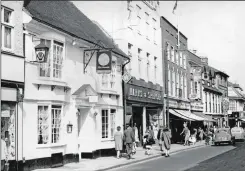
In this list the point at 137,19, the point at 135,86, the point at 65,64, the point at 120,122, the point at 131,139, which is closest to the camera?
the point at 65,64

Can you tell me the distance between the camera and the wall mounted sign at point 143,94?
27302mm

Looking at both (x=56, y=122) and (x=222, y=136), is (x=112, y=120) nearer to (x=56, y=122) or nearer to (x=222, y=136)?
(x=56, y=122)

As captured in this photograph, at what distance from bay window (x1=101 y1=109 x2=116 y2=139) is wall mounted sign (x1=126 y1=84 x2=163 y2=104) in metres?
3.22

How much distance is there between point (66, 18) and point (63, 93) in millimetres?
5279

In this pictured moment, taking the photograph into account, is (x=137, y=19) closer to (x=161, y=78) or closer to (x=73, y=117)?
(x=161, y=78)

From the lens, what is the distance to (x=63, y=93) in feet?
60.4

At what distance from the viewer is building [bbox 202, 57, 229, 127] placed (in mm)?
53531

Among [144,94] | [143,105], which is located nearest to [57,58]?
[144,94]

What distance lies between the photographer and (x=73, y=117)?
19.4 m

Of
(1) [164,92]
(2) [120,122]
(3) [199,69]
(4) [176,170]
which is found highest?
(3) [199,69]

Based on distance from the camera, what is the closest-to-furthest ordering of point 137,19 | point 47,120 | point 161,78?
point 47,120 < point 137,19 < point 161,78

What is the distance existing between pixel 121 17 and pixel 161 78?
27.8 feet

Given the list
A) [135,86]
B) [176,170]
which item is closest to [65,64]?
[176,170]

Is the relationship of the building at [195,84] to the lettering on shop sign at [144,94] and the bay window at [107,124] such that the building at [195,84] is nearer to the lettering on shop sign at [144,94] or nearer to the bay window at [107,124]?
the lettering on shop sign at [144,94]
